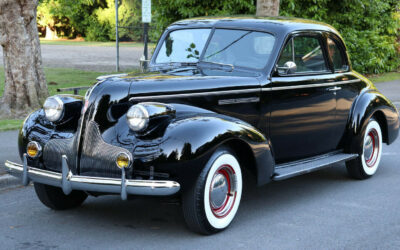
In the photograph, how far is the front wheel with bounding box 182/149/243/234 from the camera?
15.5 feet

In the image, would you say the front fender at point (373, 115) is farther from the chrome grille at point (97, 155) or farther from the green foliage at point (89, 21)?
the green foliage at point (89, 21)

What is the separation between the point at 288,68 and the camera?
231 inches

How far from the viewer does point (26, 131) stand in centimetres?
527

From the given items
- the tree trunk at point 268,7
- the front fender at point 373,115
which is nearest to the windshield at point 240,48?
the front fender at point 373,115

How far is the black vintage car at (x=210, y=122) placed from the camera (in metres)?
4.66

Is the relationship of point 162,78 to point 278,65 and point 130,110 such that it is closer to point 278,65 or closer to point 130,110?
point 130,110

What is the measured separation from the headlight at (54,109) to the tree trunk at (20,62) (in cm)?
623

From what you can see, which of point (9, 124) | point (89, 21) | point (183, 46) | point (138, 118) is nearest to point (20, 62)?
point (9, 124)

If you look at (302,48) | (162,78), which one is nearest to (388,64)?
(302,48)

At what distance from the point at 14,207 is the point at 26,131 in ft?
3.27

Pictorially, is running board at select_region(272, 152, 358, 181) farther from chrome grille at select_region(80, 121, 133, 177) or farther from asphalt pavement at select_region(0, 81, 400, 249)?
chrome grille at select_region(80, 121, 133, 177)

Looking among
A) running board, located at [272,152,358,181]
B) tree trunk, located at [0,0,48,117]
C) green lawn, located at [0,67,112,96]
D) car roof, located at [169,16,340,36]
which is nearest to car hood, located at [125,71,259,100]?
car roof, located at [169,16,340,36]

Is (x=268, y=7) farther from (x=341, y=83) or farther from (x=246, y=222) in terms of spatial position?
(x=246, y=222)

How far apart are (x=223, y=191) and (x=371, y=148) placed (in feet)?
9.30
